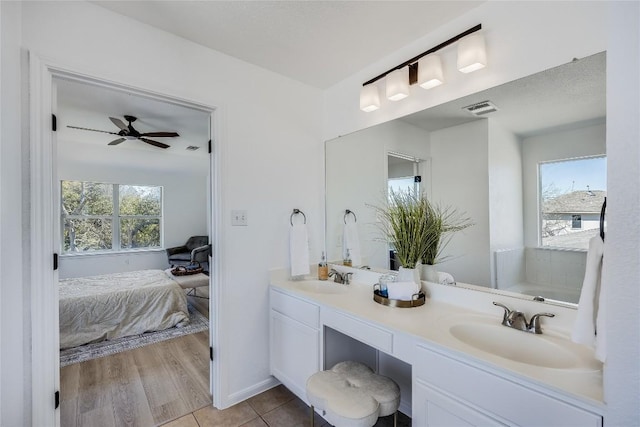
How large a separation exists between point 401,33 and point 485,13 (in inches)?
17.6

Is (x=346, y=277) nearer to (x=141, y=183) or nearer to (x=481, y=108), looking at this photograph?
(x=481, y=108)

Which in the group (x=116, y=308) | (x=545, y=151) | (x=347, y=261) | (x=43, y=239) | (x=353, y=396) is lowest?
(x=116, y=308)

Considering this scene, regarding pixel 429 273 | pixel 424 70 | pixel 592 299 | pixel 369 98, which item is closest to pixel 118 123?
pixel 369 98

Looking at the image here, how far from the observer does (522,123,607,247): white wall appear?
3.95 ft

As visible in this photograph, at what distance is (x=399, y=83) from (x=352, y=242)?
1.19 m

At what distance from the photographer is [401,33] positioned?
5.72ft

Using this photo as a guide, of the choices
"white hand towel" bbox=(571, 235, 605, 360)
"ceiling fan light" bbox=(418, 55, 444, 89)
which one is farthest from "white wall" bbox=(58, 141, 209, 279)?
"white hand towel" bbox=(571, 235, 605, 360)

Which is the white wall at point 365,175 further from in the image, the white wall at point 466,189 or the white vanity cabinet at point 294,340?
the white vanity cabinet at point 294,340

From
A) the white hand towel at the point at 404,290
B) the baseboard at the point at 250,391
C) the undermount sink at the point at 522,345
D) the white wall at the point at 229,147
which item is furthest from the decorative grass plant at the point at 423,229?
the baseboard at the point at 250,391

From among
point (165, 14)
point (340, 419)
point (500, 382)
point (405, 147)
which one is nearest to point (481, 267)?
point (500, 382)

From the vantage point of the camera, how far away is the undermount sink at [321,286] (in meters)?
2.10

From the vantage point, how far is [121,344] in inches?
114

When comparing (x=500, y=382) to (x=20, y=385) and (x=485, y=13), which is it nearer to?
(x=485, y=13)

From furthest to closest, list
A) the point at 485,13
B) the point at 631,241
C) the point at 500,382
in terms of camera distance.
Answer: the point at 485,13 < the point at 500,382 < the point at 631,241
